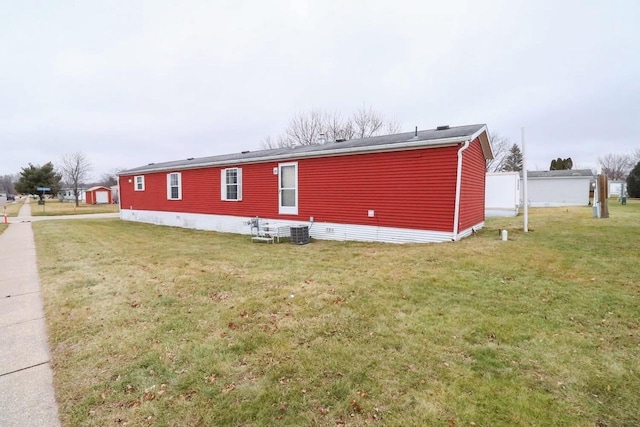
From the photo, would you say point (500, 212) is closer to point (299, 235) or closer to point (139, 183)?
point (299, 235)

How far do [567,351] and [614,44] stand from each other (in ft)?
50.6

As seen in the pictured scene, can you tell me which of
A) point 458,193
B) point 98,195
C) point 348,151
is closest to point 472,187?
point 458,193

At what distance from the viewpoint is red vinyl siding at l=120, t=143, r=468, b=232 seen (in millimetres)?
8219

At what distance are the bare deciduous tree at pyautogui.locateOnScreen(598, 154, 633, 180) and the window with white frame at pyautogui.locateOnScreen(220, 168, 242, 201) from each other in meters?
67.1

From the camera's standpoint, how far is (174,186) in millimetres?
15969

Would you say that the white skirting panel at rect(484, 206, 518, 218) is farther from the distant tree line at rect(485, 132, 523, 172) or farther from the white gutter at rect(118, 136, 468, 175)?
the distant tree line at rect(485, 132, 523, 172)

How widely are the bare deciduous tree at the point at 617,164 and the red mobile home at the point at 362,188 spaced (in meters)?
62.9

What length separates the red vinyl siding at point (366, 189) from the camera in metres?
8.22

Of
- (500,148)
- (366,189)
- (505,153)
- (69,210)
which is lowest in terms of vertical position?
(69,210)

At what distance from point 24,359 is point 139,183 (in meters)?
17.8

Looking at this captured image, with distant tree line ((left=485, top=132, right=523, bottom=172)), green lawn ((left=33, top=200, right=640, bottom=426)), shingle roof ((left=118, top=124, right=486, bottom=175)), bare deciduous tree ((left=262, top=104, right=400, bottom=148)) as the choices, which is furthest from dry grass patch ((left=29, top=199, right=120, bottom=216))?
distant tree line ((left=485, top=132, right=523, bottom=172))

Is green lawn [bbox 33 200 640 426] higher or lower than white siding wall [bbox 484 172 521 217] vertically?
lower

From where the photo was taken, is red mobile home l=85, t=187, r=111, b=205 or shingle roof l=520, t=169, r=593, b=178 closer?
shingle roof l=520, t=169, r=593, b=178

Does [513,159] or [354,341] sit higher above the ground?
[513,159]
